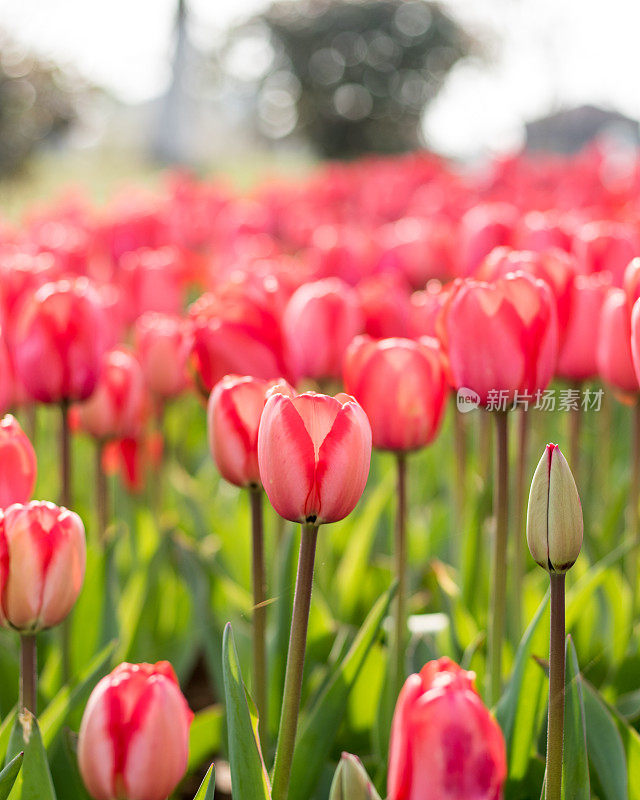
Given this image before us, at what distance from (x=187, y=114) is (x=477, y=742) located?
74.0 feet

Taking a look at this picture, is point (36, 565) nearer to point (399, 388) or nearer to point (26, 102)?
point (399, 388)

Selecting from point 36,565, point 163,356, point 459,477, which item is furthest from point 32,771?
point 163,356

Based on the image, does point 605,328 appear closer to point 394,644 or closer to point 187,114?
point 394,644

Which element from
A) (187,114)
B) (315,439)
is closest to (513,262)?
(315,439)

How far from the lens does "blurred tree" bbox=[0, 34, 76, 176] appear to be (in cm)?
1105

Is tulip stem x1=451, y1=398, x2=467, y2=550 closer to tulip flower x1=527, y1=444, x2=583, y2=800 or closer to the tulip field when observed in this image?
the tulip field

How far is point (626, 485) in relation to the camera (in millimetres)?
1854

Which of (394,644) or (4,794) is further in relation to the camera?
(394,644)

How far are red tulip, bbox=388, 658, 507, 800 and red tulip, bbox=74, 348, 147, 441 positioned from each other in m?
1.08

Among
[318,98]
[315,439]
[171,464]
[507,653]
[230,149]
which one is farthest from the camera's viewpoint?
[230,149]

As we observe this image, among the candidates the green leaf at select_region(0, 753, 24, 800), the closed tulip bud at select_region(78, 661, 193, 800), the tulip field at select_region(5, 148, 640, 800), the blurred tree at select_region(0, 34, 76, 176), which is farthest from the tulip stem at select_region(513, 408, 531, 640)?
the blurred tree at select_region(0, 34, 76, 176)

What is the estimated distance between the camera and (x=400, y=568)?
45.5 inches

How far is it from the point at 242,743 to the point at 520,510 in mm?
569

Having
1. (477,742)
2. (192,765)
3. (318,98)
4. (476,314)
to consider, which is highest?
(318,98)
